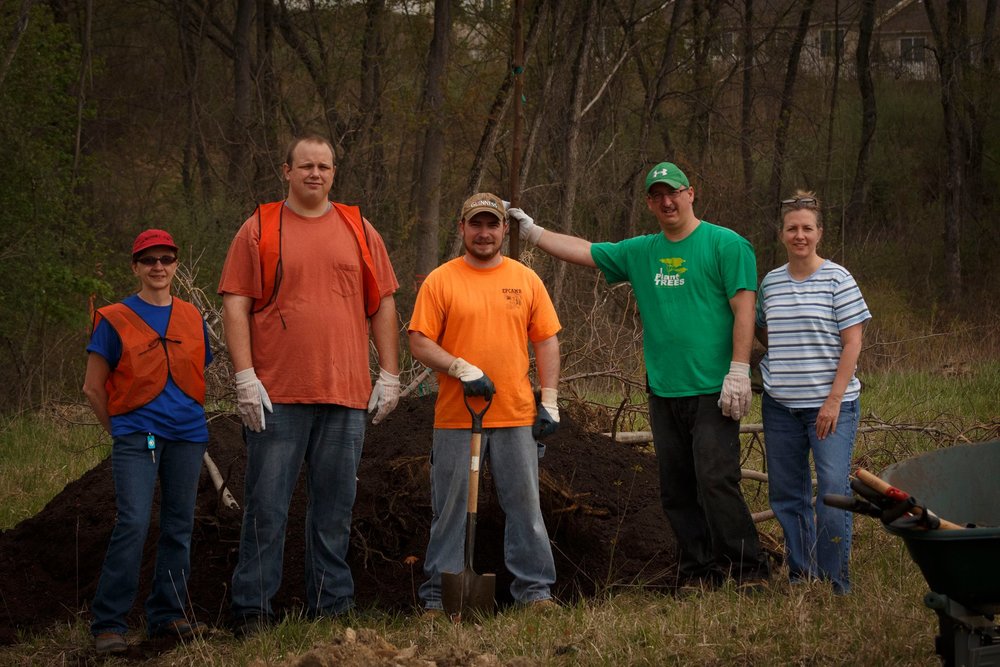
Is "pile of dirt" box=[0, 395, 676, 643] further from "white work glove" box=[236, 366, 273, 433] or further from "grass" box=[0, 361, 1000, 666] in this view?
"white work glove" box=[236, 366, 273, 433]

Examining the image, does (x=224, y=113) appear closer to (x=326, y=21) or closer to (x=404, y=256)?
(x=326, y=21)

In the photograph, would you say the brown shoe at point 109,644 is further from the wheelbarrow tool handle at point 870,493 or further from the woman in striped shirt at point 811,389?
the wheelbarrow tool handle at point 870,493

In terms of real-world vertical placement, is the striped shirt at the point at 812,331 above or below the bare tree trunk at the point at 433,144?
below

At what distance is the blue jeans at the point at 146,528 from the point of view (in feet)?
16.3

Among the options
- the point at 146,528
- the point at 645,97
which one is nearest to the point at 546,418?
the point at 146,528

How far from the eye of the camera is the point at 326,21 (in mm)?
20156

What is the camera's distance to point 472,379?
16.4ft

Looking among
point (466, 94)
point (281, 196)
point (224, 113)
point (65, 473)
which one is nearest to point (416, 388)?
point (65, 473)

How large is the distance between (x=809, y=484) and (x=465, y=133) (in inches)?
424

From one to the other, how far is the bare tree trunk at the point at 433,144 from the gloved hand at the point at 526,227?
7.98 meters

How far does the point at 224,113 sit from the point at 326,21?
10.5 feet

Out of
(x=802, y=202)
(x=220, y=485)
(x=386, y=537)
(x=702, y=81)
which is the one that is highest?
(x=702, y=81)

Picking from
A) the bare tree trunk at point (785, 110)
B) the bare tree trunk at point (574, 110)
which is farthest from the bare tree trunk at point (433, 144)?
the bare tree trunk at point (785, 110)

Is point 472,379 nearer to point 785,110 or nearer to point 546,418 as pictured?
point 546,418
